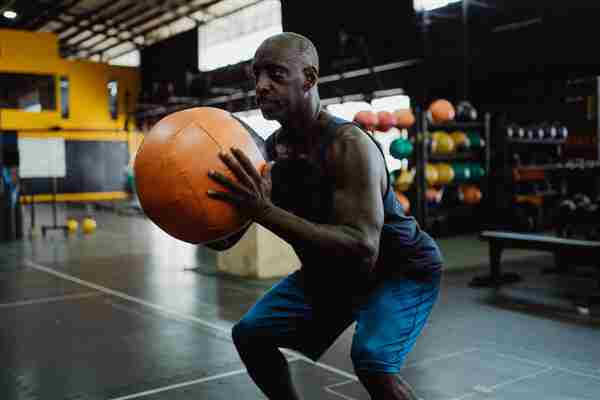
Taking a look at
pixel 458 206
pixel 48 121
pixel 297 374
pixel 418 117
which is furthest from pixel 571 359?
pixel 48 121

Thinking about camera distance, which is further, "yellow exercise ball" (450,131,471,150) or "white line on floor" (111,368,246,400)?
"yellow exercise ball" (450,131,471,150)

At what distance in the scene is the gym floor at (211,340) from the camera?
2.84 meters

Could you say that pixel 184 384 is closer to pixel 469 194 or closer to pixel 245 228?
pixel 245 228

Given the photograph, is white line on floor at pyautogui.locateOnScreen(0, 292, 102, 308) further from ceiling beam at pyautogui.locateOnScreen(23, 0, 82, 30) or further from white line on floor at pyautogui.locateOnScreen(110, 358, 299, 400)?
ceiling beam at pyautogui.locateOnScreen(23, 0, 82, 30)

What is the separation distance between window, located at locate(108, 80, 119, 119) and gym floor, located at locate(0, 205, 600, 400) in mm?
13433

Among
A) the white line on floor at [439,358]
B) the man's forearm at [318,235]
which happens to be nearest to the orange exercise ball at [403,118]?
the white line on floor at [439,358]

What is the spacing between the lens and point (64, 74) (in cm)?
1789

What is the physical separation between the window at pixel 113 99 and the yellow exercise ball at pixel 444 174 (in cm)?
1334

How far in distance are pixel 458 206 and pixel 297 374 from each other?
21.3 ft

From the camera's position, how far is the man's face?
1.57 m

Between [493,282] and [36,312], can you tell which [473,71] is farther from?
[36,312]

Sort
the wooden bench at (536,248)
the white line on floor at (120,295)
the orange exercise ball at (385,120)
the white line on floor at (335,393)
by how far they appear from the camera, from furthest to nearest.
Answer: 1. the orange exercise ball at (385,120)
2. the wooden bench at (536,248)
3. the white line on floor at (120,295)
4. the white line on floor at (335,393)

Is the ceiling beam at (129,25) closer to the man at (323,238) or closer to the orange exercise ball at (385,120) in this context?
the orange exercise ball at (385,120)

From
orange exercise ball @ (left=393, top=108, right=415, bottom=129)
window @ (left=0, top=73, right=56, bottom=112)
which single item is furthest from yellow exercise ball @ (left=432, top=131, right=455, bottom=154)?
window @ (left=0, top=73, right=56, bottom=112)
